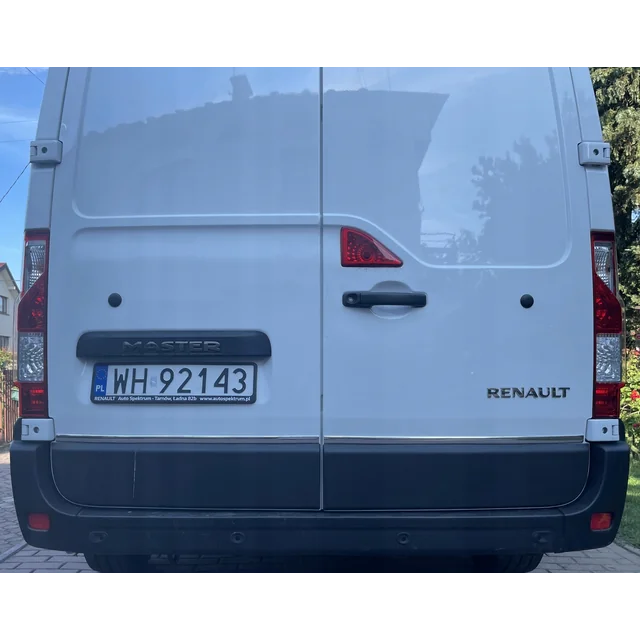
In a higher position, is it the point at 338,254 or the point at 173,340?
the point at 338,254

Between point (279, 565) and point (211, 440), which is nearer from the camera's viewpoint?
point (211, 440)

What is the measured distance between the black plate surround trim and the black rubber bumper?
2.02 feet

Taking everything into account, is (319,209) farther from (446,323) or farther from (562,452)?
(562,452)

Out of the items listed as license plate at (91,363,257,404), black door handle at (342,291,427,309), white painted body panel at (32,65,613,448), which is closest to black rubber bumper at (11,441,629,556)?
white painted body panel at (32,65,613,448)

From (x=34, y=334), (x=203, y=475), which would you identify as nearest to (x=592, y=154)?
(x=203, y=475)

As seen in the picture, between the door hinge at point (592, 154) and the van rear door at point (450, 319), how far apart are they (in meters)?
0.05

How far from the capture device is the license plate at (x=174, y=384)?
2.77 m

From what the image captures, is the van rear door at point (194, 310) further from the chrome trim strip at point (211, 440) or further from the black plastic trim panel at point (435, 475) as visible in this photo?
the black plastic trim panel at point (435, 475)

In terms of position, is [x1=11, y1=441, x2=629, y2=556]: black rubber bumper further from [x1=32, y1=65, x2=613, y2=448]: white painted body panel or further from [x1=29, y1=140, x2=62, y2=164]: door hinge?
[x1=29, y1=140, x2=62, y2=164]: door hinge

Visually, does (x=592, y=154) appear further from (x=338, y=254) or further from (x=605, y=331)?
(x=338, y=254)

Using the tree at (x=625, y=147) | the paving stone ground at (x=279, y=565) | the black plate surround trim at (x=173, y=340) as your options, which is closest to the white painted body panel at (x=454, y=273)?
the black plate surround trim at (x=173, y=340)

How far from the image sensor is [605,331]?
9.18 ft

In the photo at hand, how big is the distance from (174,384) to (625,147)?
11.3 meters
